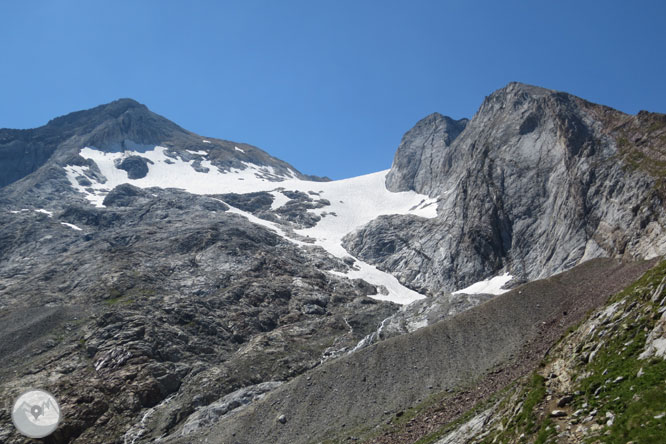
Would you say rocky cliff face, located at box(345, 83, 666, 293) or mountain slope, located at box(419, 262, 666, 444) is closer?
mountain slope, located at box(419, 262, 666, 444)

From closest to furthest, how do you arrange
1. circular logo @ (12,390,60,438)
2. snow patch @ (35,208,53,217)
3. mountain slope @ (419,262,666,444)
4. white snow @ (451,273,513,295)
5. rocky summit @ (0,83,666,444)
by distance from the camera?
1. mountain slope @ (419,262,666,444)
2. rocky summit @ (0,83,666,444)
3. circular logo @ (12,390,60,438)
4. white snow @ (451,273,513,295)
5. snow patch @ (35,208,53,217)

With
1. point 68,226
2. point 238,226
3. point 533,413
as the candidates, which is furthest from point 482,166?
point 68,226

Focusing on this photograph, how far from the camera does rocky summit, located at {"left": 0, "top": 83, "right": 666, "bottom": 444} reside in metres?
23.9

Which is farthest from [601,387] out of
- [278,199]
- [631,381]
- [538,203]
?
[278,199]

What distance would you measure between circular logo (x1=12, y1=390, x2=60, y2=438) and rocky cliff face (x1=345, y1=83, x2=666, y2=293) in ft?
248

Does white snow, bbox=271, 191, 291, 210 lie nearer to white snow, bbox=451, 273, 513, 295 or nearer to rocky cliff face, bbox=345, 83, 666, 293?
rocky cliff face, bbox=345, 83, 666, 293

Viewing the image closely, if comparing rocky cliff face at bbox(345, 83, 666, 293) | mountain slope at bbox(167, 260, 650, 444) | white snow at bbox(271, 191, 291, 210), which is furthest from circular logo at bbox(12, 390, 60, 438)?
white snow at bbox(271, 191, 291, 210)

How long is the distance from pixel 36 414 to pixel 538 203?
320ft

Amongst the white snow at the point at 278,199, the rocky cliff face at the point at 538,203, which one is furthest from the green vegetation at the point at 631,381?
the white snow at the point at 278,199

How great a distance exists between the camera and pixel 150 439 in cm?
5244

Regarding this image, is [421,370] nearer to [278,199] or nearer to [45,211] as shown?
[278,199]

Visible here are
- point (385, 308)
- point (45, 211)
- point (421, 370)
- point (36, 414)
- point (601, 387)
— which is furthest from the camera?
point (45, 211)

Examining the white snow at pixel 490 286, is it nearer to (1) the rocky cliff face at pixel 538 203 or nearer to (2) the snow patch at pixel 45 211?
(1) the rocky cliff face at pixel 538 203

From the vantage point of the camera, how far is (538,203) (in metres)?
99.4
